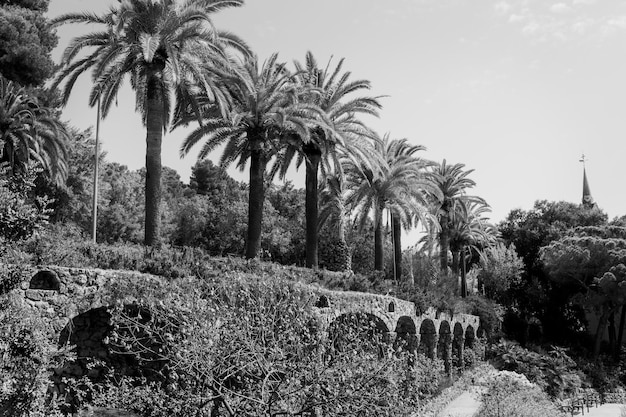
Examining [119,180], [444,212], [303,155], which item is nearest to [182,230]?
[119,180]

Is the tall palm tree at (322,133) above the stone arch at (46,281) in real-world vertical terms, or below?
above

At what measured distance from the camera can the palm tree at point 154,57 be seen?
57.5 feet

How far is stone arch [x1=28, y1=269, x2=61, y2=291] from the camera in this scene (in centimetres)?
1217

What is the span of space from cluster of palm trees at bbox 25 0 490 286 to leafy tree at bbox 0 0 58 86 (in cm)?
808

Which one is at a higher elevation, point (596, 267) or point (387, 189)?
point (387, 189)

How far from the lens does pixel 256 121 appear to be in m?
21.1

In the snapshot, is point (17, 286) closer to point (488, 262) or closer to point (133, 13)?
point (133, 13)

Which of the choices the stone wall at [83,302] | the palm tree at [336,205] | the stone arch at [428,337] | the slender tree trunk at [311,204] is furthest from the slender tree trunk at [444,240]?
the stone wall at [83,302]

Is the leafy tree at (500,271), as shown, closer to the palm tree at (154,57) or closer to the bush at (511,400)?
the bush at (511,400)

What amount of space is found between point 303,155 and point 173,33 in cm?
779

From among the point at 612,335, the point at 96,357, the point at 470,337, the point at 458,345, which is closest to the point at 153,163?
the point at 96,357

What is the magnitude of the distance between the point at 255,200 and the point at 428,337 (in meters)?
10.7

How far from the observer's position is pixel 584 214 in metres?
50.3

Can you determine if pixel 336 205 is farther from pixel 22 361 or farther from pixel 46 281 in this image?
pixel 22 361
